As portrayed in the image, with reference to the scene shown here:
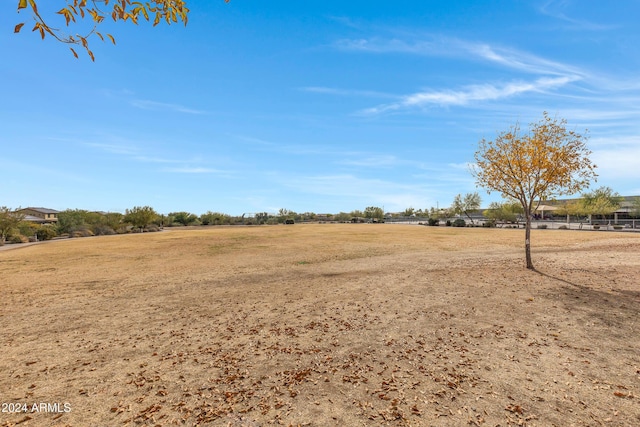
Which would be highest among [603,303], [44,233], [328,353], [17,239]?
[44,233]

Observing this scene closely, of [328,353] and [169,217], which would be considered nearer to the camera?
[328,353]

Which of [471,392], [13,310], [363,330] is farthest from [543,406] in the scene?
[13,310]

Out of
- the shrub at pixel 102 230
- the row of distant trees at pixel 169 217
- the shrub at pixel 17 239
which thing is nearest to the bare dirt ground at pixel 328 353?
the row of distant trees at pixel 169 217

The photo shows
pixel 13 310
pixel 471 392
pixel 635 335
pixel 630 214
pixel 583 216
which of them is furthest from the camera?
pixel 583 216

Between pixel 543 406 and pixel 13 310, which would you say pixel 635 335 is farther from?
pixel 13 310

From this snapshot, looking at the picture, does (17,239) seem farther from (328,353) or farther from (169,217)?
(169,217)

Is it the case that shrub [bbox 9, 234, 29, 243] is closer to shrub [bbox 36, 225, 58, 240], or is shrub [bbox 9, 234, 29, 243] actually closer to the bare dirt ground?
shrub [bbox 36, 225, 58, 240]

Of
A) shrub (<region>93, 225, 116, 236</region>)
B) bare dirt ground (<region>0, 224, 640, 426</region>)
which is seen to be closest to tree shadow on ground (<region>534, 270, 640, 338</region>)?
bare dirt ground (<region>0, 224, 640, 426</region>)

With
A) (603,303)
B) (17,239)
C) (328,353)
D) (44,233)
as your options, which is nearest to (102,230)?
(44,233)

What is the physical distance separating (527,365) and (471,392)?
5.01ft

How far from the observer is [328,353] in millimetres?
5707

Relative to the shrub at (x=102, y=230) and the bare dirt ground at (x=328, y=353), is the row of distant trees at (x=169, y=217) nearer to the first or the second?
the shrub at (x=102, y=230)

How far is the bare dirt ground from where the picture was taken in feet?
13.2

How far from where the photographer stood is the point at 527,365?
5.14 metres
